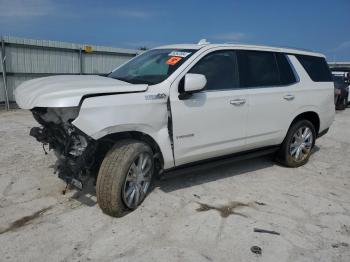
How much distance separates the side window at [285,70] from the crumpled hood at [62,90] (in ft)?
8.25

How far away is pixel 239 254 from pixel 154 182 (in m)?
1.89

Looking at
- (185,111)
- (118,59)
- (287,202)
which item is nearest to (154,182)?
(185,111)

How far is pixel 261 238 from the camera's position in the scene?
3613 millimetres

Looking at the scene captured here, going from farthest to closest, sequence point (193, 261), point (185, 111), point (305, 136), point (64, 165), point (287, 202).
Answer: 1. point (305, 136)
2. point (287, 202)
3. point (185, 111)
4. point (64, 165)
5. point (193, 261)

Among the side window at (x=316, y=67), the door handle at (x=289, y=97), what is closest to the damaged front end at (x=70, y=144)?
the door handle at (x=289, y=97)

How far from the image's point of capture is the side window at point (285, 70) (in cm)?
557

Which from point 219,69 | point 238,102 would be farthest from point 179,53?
point 238,102

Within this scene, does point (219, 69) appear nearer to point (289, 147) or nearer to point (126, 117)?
point (126, 117)

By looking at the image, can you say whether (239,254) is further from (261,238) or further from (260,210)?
(260,210)

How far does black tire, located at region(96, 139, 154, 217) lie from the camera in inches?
148

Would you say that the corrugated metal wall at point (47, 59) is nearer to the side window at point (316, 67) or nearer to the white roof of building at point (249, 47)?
the white roof of building at point (249, 47)

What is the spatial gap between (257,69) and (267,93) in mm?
362

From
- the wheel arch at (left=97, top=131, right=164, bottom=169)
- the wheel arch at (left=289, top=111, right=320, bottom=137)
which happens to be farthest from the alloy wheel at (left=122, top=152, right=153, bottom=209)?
the wheel arch at (left=289, top=111, right=320, bottom=137)

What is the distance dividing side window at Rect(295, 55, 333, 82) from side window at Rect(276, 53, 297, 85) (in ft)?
1.12
